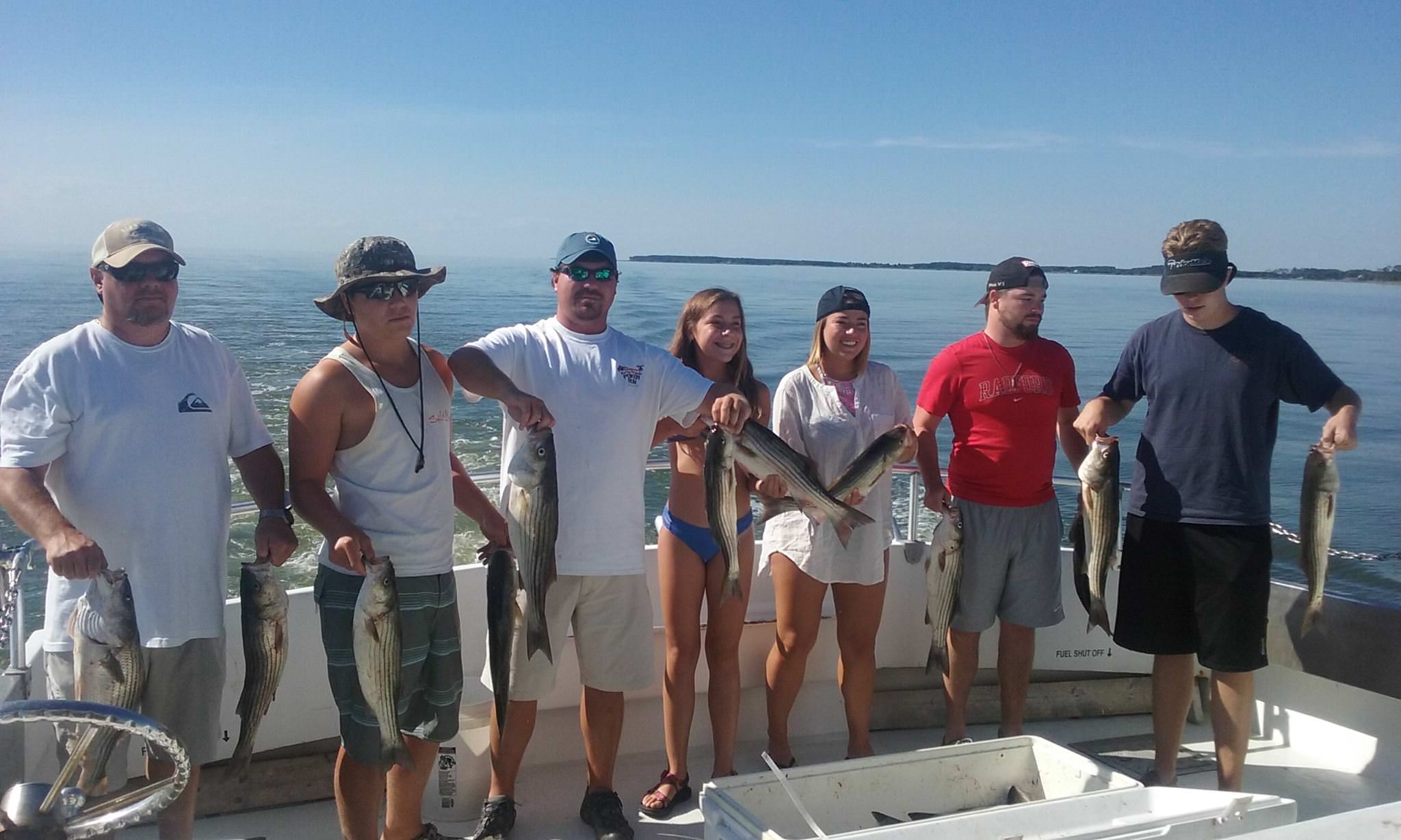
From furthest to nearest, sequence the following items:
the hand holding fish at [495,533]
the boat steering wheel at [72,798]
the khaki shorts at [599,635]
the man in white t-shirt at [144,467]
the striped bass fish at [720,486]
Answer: the khaki shorts at [599,635]
the striped bass fish at [720,486]
the hand holding fish at [495,533]
the man in white t-shirt at [144,467]
the boat steering wheel at [72,798]

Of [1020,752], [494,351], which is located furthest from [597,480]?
[1020,752]

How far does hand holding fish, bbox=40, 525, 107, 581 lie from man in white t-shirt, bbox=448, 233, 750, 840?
119 centimetres

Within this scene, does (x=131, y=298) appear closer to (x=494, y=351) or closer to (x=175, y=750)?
(x=494, y=351)

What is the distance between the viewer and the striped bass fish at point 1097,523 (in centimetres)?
423

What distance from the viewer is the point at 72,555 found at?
2.71m

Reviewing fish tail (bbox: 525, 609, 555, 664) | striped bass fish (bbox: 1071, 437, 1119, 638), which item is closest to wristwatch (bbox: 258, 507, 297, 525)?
fish tail (bbox: 525, 609, 555, 664)

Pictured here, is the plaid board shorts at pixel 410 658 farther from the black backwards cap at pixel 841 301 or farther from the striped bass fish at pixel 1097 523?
the striped bass fish at pixel 1097 523

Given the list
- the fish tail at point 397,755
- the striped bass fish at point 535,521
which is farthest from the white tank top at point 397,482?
the fish tail at point 397,755

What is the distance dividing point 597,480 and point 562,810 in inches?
61.1

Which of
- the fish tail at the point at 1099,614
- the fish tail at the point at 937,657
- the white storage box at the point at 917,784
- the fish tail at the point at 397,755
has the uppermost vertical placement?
the fish tail at the point at 1099,614

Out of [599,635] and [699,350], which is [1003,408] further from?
[599,635]

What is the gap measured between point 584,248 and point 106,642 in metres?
1.95

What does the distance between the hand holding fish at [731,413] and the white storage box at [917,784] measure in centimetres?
117

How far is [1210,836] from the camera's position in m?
2.93
